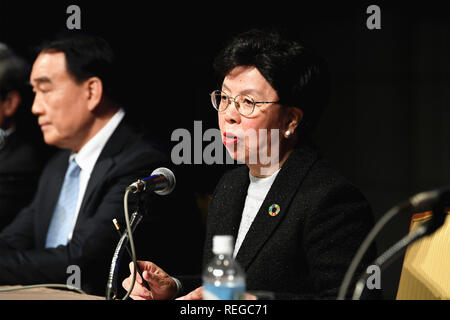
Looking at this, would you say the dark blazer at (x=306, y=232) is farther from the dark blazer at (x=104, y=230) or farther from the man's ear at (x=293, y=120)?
the dark blazer at (x=104, y=230)

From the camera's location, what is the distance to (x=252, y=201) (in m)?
2.30

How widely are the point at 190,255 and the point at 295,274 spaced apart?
1045mm

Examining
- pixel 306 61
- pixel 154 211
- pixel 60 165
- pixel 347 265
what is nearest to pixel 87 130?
pixel 60 165

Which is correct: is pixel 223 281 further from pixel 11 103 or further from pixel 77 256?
pixel 11 103

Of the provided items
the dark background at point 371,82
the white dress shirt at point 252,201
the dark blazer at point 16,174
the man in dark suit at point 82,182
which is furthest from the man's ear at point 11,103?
the white dress shirt at point 252,201

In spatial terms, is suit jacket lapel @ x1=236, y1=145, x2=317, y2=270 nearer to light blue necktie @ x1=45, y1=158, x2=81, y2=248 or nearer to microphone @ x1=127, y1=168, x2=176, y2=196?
microphone @ x1=127, y1=168, x2=176, y2=196

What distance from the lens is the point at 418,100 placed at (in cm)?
417

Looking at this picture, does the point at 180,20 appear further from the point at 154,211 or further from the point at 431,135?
the point at 431,135

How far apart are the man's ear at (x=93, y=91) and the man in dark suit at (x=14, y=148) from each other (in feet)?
2.45

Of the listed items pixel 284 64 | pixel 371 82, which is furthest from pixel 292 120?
pixel 371 82

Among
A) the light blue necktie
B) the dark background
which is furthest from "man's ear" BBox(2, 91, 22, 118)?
the light blue necktie

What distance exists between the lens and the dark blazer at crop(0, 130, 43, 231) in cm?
363

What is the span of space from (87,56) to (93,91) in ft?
0.58

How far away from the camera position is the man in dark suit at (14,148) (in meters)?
3.63
